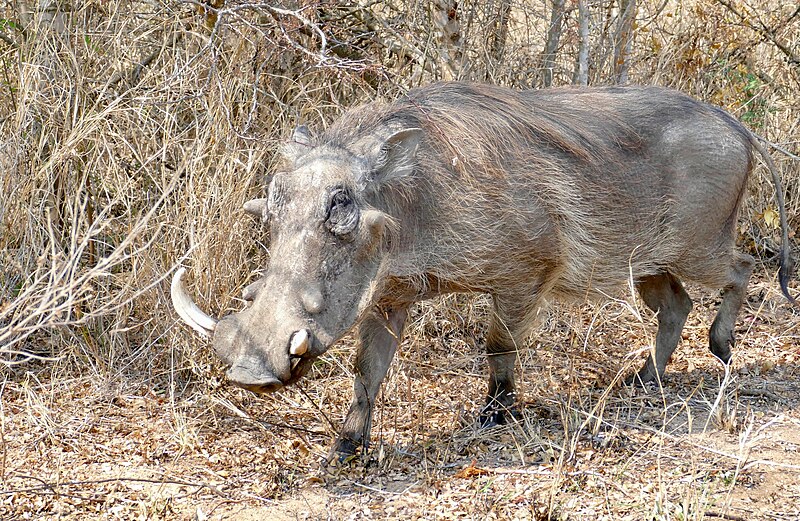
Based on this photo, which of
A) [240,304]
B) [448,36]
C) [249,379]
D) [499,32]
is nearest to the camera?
[249,379]

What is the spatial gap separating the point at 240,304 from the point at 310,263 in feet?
4.39

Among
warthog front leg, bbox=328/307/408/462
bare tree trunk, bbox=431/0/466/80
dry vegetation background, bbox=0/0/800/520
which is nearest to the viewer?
dry vegetation background, bbox=0/0/800/520

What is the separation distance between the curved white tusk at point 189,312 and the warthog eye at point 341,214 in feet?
1.49

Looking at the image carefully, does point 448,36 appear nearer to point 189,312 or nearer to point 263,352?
point 189,312

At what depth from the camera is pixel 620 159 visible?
3990mm

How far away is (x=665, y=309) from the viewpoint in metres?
4.40

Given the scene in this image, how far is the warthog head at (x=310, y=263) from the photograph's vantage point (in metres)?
2.75

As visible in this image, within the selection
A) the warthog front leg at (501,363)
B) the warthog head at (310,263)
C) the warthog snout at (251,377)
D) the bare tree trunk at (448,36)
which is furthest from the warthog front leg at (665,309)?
the warthog snout at (251,377)

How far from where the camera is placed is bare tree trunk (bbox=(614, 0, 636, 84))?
5.30 m

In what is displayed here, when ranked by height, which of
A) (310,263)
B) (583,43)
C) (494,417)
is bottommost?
(494,417)

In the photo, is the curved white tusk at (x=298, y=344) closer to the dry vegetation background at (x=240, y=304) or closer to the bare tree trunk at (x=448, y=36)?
the dry vegetation background at (x=240, y=304)

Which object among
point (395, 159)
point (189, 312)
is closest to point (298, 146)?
point (395, 159)

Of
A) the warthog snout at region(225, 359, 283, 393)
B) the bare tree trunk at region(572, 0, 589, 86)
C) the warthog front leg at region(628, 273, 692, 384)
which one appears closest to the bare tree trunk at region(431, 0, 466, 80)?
the bare tree trunk at region(572, 0, 589, 86)

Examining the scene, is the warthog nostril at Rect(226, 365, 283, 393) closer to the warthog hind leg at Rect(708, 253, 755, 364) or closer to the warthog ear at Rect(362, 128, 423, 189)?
the warthog ear at Rect(362, 128, 423, 189)
